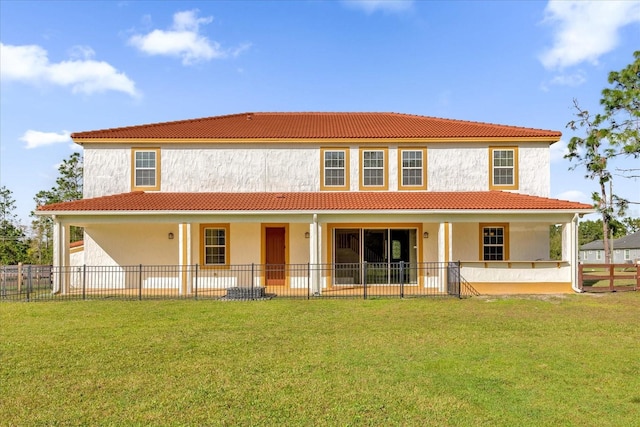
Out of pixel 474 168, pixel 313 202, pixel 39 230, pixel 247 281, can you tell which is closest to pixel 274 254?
pixel 247 281

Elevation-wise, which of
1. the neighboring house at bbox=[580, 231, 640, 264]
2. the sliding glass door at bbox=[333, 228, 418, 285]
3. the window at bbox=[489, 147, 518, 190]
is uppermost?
the window at bbox=[489, 147, 518, 190]

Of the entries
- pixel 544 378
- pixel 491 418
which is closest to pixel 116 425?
pixel 491 418

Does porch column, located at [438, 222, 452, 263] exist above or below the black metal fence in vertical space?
above

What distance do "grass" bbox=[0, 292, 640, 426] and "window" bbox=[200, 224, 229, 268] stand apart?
5932mm

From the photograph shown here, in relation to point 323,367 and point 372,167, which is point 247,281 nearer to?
point 372,167

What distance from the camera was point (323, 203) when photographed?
18031mm

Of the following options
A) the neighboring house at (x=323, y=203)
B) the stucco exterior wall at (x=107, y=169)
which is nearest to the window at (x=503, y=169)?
the neighboring house at (x=323, y=203)

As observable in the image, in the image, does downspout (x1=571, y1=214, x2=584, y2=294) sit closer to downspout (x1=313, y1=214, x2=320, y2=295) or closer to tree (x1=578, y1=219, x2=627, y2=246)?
downspout (x1=313, y1=214, x2=320, y2=295)

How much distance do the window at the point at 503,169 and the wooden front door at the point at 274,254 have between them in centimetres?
907

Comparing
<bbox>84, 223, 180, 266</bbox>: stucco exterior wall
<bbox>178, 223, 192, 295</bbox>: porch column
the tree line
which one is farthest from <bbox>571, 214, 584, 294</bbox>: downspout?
the tree line

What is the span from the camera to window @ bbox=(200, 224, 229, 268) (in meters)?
19.3

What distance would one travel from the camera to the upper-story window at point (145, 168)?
2036 centimetres

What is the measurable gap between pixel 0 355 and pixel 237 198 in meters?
11.1

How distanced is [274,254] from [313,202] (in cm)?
289
